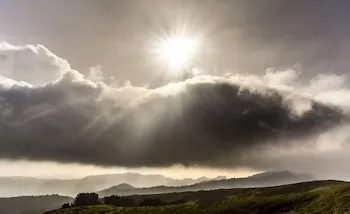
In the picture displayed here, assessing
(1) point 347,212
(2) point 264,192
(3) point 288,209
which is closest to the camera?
(1) point 347,212

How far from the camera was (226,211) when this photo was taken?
13525 centimetres

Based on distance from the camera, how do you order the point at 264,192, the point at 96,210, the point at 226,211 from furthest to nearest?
the point at 264,192 < the point at 96,210 < the point at 226,211

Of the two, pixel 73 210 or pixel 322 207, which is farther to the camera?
pixel 73 210

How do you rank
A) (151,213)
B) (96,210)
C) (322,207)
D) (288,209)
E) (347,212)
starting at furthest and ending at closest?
(96,210), (151,213), (288,209), (322,207), (347,212)

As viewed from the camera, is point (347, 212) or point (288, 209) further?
point (288, 209)

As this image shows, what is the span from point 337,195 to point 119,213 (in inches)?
2852

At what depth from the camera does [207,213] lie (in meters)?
137

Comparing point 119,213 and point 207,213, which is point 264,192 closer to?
point 207,213

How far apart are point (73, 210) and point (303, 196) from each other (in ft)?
284

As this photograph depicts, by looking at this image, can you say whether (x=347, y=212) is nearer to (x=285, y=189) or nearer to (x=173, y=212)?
(x=173, y=212)

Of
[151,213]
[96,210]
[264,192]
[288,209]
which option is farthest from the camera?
[264,192]

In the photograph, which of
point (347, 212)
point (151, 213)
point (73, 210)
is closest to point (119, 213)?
point (151, 213)

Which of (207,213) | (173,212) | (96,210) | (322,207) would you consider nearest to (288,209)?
(322,207)

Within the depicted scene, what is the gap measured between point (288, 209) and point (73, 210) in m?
83.4
